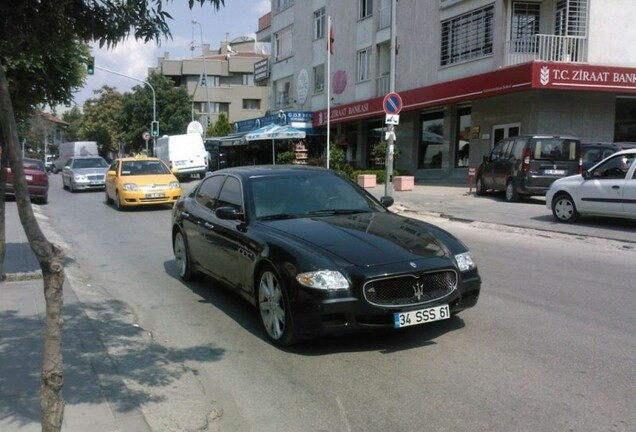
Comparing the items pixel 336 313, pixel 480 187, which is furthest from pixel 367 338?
pixel 480 187

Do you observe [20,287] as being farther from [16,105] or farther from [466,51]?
[466,51]

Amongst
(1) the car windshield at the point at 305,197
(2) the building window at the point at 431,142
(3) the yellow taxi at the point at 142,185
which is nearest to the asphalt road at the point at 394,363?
(1) the car windshield at the point at 305,197

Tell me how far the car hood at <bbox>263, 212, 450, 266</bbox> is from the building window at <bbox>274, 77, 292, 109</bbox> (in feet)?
124

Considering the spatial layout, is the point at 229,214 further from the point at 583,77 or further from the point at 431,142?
the point at 431,142

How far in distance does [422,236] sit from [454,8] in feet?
72.6

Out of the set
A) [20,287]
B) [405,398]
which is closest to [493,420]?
[405,398]

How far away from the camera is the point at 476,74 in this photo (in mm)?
23016

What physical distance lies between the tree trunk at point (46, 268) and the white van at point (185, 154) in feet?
93.8

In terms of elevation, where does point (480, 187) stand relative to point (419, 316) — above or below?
above

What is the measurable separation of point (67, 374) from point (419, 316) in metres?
2.73

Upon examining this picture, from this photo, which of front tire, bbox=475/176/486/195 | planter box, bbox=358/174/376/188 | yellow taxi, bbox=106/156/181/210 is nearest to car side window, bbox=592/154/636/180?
front tire, bbox=475/176/486/195

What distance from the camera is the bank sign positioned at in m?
19.1

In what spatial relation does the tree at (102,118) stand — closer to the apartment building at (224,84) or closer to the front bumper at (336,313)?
the apartment building at (224,84)

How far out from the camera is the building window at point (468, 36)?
23428 mm
